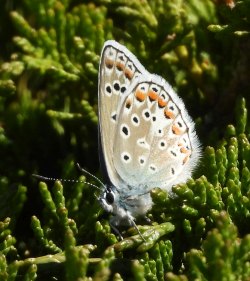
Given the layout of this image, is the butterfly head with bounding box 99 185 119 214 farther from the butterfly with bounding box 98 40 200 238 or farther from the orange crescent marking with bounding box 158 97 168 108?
the orange crescent marking with bounding box 158 97 168 108

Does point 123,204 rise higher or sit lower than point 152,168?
lower

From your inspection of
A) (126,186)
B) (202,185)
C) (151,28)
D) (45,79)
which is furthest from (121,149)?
(45,79)

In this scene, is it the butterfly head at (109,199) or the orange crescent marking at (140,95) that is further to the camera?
the orange crescent marking at (140,95)

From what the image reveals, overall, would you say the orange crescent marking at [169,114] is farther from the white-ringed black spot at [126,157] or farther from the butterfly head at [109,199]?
the butterfly head at [109,199]

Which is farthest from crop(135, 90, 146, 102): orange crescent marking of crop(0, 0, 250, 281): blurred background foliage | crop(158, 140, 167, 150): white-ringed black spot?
crop(0, 0, 250, 281): blurred background foliage

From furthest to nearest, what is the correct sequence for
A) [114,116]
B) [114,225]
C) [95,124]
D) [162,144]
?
[95,124] < [162,144] < [114,116] < [114,225]

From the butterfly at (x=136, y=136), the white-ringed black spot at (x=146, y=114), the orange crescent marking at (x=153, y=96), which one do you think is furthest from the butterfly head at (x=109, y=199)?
the orange crescent marking at (x=153, y=96)

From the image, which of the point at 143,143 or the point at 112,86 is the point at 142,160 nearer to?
the point at 143,143

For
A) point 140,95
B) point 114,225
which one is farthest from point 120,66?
point 114,225
